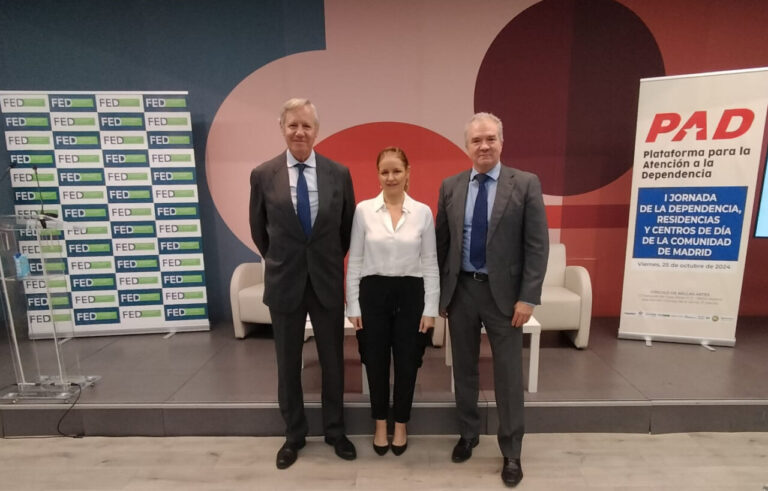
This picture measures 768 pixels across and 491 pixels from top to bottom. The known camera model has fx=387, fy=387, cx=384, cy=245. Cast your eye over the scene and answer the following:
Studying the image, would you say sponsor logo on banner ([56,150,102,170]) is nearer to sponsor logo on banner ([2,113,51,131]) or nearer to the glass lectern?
sponsor logo on banner ([2,113,51,131])

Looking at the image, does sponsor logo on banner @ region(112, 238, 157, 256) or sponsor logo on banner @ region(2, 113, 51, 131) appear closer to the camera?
sponsor logo on banner @ region(2, 113, 51, 131)

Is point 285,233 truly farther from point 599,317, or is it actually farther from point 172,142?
point 599,317

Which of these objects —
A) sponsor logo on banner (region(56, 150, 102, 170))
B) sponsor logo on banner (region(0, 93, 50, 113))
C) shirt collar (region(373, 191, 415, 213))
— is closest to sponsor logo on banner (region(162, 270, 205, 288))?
sponsor logo on banner (region(56, 150, 102, 170))

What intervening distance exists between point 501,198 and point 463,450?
1.34m

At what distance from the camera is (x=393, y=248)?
6.10 feet

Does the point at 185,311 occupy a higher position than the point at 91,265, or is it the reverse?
the point at 91,265

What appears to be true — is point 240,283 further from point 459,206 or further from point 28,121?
point 459,206

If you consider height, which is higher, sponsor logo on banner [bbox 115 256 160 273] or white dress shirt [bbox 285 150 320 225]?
white dress shirt [bbox 285 150 320 225]

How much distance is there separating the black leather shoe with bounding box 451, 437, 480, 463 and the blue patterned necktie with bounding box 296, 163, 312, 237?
4.54ft

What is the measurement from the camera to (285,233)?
73.7 inches

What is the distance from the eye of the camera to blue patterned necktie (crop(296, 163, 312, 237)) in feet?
6.19

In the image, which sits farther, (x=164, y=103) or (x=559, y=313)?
(x=164, y=103)

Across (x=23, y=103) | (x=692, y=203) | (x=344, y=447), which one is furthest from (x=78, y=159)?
(x=692, y=203)

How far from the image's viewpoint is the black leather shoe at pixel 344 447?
2.08 m
